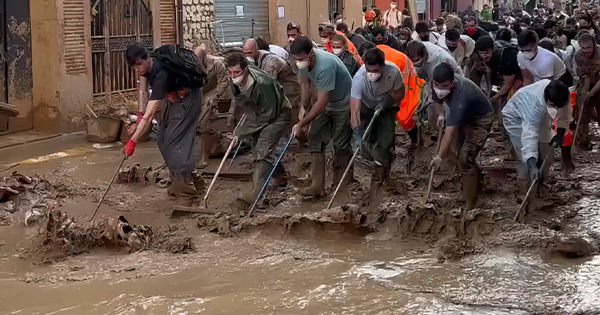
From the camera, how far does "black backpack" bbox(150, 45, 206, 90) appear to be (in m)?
7.72

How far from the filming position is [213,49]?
16.8 metres

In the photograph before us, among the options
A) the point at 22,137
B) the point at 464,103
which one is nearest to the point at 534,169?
the point at 464,103

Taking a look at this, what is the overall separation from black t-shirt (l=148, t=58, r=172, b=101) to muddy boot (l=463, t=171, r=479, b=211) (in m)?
3.01

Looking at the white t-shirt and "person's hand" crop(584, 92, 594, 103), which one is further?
"person's hand" crop(584, 92, 594, 103)

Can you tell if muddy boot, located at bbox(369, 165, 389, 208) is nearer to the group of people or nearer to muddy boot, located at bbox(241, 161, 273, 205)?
the group of people

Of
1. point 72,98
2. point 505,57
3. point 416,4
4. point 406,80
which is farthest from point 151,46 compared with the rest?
point 416,4

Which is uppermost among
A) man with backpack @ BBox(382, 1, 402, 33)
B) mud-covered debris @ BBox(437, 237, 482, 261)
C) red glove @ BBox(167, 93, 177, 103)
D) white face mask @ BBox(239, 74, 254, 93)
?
man with backpack @ BBox(382, 1, 402, 33)

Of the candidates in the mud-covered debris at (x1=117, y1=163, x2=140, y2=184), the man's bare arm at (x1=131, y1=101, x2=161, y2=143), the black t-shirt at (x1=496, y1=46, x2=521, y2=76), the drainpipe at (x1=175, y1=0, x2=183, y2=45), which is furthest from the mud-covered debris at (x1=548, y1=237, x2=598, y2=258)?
the drainpipe at (x1=175, y1=0, x2=183, y2=45)

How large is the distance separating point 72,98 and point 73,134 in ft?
1.89

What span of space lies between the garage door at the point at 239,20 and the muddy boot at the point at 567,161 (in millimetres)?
9667

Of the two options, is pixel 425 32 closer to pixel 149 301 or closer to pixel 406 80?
pixel 406 80

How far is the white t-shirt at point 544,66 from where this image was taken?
8.93 meters

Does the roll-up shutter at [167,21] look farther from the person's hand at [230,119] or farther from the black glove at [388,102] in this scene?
the black glove at [388,102]

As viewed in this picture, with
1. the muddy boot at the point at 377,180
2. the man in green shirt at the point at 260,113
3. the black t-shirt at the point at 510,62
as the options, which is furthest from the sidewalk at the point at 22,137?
the black t-shirt at the point at 510,62
